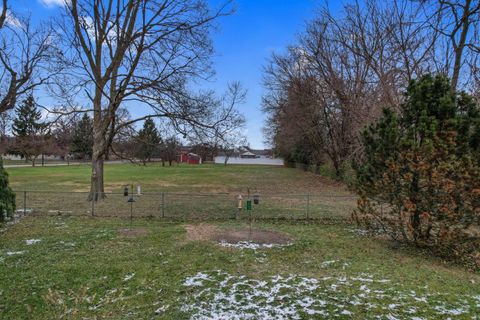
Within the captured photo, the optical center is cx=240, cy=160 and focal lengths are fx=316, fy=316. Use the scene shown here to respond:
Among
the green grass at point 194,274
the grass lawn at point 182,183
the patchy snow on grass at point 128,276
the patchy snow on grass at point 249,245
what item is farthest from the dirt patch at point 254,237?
the grass lawn at point 182,183

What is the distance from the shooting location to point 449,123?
654 cm

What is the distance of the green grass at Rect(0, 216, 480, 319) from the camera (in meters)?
4.17

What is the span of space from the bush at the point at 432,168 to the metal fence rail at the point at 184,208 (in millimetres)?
3055

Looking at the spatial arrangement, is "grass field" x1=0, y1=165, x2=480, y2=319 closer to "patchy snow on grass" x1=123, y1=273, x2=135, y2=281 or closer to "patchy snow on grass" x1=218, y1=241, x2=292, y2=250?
"patchy snow on grass" x1=123, y1=273, x2=135, y2=281

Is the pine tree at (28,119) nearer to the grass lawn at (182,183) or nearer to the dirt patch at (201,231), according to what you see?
the grass lawn at (182,183)

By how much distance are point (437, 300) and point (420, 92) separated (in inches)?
177

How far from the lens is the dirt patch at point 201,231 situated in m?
8.08

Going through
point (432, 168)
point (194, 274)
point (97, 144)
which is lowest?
point (194, 274)

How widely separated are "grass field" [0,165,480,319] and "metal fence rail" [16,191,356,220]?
2.83 m

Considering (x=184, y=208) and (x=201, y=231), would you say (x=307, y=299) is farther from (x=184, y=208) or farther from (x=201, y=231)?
(x=184, y=208)

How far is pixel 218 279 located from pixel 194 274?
0.47 meters

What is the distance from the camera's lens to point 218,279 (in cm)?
514

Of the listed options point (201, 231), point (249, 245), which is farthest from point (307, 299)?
point (201, 231)

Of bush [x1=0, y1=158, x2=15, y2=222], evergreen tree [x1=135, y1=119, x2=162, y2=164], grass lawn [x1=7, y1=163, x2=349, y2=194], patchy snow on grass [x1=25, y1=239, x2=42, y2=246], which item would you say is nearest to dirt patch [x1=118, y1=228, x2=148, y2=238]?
patchy snow on grass [x1=25, y1=239, x2=42, y2=246]
